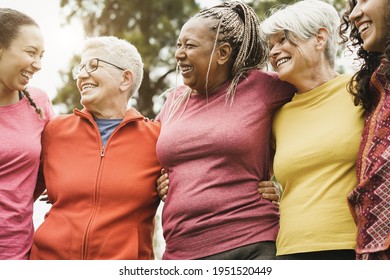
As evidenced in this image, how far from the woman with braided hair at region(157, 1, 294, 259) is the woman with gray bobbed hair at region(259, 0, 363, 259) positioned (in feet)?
0.42

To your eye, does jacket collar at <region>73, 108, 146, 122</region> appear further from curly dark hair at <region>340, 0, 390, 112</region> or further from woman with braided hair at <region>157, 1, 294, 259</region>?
curly dark hair at <region>340, 0, 390, 112</region>

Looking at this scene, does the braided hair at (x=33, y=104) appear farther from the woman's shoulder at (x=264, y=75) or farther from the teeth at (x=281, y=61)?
the teeth at (x=281, y=61)

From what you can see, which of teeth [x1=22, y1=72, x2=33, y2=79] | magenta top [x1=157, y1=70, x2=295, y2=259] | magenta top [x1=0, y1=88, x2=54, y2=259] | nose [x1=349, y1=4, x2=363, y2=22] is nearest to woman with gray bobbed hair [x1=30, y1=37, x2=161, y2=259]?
magenta top [x1=0, y1=88, x2=54, y2=259]

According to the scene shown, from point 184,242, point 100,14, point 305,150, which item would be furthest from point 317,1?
point 100,14

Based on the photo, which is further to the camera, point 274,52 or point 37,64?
point 37,64

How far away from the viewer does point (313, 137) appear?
137 inches

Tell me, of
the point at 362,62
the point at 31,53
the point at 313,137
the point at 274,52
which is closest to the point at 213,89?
the point at 274,52

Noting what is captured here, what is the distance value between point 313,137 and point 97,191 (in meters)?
1.32

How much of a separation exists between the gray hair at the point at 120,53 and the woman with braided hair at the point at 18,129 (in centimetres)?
41

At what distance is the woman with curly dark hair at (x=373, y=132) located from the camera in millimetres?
3029

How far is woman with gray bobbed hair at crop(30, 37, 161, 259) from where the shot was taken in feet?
12.5

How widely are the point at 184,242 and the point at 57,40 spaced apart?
225 inches

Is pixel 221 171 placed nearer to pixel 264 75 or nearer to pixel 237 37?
pixel 264 75

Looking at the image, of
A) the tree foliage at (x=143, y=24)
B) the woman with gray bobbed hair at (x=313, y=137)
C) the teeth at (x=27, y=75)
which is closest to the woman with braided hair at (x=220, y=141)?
the woman with gray bobbed hair at (x=313, y=137)
